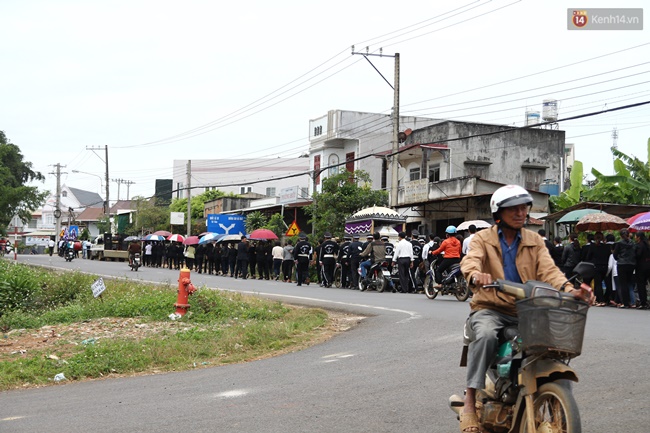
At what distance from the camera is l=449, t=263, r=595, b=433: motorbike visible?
14.8 feet

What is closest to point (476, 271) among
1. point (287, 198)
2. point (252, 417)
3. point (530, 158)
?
point (252, 417)

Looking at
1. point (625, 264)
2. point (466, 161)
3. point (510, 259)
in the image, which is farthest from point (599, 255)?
point (466, 161)

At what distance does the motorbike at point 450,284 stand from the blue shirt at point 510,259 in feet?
41.1

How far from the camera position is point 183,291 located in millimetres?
14906

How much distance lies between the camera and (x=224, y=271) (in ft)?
123

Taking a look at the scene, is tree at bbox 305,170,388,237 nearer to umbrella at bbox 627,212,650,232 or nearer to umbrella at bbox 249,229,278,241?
umbrella at bbox 249,229,278,241

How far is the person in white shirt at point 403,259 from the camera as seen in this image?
2236cm

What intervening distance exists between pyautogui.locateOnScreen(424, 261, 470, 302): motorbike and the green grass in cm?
438

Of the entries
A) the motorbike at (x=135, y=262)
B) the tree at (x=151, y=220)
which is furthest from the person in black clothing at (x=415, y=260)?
the tree at (x=151, y=220)

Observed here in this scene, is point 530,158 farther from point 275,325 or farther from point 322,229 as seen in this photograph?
point 275,325

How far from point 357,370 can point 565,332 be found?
4.71 meters

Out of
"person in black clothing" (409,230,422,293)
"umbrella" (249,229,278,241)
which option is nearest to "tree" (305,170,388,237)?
"umbrella" (249,229,278,241)

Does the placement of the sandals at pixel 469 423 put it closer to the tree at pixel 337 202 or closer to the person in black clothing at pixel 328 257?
the person in black clothing at pixel 328 257

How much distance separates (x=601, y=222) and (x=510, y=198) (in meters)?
15.9
